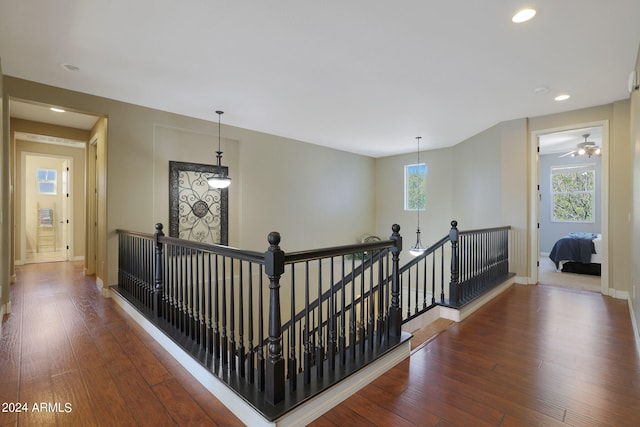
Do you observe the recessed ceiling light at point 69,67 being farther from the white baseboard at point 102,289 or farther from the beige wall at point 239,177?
the white baseboard at point 102,289

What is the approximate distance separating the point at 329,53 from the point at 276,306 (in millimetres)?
2380

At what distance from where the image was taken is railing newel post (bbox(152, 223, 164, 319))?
2.93m

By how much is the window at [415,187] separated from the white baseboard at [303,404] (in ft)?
17.5

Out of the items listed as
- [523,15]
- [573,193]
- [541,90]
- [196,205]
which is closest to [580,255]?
A: [573,193]

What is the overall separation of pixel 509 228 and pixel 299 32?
440 centimetres

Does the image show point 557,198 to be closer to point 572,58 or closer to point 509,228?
point 509,228

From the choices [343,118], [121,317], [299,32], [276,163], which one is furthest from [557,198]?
[121,317]

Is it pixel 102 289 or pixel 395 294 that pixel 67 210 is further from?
pixel 395 294

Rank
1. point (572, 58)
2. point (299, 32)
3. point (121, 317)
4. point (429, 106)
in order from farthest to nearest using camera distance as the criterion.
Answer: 1. point (429, 106)
2. point (121, 317)
3. point (572, 58)
4. point (299, 32)

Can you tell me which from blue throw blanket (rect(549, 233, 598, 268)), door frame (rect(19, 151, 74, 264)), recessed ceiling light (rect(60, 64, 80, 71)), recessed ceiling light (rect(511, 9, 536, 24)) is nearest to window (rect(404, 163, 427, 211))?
blue throw blanket (rect(549, 233, 598, 268))

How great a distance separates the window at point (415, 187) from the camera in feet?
24.0

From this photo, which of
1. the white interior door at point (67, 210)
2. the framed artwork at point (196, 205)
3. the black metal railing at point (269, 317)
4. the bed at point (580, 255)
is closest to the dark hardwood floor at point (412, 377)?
the black metal railing at point (269, 317)

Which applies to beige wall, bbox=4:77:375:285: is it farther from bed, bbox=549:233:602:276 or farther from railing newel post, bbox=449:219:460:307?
bed, bbox=549:233:602:276

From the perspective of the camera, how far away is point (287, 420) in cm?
161
